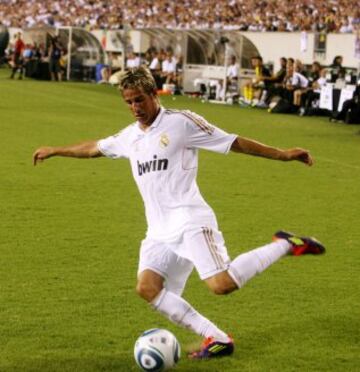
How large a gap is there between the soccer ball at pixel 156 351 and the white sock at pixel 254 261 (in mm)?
561

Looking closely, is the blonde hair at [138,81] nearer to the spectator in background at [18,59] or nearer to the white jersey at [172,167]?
the white jersey at [172,167]

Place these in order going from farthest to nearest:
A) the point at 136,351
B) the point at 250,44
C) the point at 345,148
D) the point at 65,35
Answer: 1. the point at 65,35
2. the point at 250,44
3. the point at 345,148
4. the point at 136,351

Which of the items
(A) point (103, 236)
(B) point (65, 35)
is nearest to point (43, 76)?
(B) point (65, 35)

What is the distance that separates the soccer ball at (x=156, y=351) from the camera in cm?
597

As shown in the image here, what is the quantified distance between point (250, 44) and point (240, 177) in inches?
905

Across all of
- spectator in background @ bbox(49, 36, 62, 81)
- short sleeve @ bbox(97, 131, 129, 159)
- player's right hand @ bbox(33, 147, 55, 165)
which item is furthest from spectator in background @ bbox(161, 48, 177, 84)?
short sleeve @ bbox(97, 131, 129, 159)

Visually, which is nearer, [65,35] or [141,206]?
[141,206]

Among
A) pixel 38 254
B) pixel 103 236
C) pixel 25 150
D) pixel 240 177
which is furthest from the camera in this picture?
pixel 25 150

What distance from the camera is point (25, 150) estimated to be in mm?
18281

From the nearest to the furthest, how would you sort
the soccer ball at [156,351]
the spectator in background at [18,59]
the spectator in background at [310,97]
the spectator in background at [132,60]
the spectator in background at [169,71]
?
the soccer ball at [156,351], the spectator in background at [310,97], the spectator in background at [169,71], the spectator in background at [132,60], the spectator in background at [18,59]

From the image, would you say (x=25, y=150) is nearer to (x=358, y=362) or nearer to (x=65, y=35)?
(x=358, y=362)

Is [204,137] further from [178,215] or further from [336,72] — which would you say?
[336,72]

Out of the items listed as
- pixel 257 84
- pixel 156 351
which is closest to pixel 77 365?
pixel 156 351

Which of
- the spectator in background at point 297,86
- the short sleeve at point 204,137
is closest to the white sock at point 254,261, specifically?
the short sleeve at point 204,137
